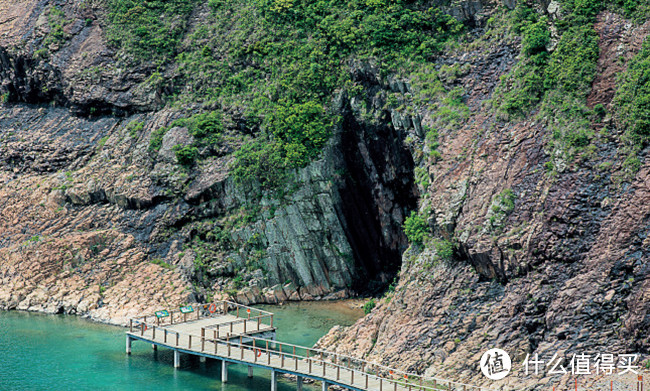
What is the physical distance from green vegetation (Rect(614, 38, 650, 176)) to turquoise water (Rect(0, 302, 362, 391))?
67.0 feet

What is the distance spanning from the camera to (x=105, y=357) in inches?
1940

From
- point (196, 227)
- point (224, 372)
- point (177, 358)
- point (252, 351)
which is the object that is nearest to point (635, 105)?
point (252, 351)

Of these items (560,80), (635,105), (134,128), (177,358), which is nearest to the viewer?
(635,105)

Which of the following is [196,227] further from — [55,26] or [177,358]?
[55,26]

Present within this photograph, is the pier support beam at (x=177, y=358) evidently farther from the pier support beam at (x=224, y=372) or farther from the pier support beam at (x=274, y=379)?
the pier support beam at (x=274, y=379)

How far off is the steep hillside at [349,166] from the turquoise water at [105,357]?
2521 millimetres

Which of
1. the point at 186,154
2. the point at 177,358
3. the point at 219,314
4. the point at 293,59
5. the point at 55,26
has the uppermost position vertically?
the point at 55,26

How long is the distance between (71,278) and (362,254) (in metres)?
20.8

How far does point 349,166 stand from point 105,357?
2190cm

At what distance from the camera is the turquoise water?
44812mm

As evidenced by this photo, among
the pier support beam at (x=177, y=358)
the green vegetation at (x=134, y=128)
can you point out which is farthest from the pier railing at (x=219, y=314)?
the green vegetation at (x=134, y=128)

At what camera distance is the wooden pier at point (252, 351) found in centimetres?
4000

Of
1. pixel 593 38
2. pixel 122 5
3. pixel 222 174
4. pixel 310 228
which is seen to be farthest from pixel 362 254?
pixel 122 5

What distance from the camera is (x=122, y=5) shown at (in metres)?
75.9
